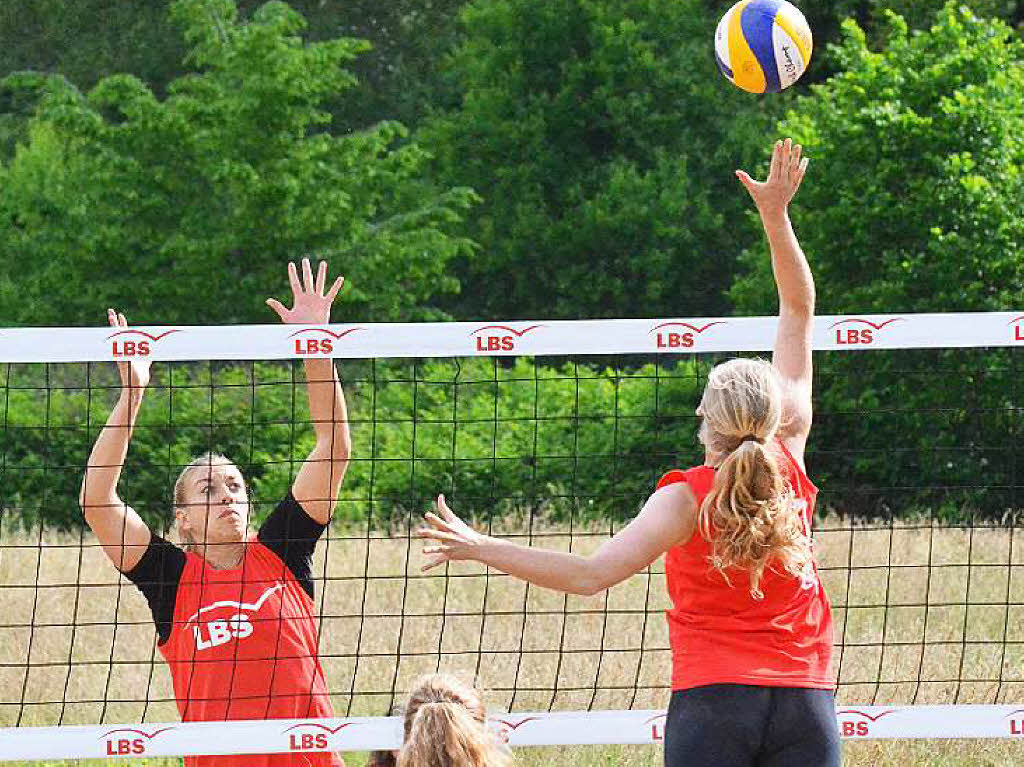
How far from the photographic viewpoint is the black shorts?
4.03m

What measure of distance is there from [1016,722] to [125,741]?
3030 millimetres

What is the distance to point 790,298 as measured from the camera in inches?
184

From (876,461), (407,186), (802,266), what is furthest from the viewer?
(407,186)

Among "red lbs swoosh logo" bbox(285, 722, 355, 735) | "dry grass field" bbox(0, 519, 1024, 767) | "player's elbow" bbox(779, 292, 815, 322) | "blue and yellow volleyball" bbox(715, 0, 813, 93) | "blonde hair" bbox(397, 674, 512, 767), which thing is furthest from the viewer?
"dry grass field" bbox(0, 519, 1024, 767)

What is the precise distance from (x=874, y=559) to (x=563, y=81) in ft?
65.6

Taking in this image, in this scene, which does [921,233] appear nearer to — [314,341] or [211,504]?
[314,341]

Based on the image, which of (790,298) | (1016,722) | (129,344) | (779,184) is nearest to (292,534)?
(129,344)

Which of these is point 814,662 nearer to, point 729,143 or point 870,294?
point 870,294

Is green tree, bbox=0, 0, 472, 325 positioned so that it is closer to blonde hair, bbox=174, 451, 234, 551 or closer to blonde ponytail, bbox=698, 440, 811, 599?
blonde hair, bbox=174, 451, 234, 551

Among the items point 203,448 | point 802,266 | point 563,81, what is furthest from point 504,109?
point 802,266

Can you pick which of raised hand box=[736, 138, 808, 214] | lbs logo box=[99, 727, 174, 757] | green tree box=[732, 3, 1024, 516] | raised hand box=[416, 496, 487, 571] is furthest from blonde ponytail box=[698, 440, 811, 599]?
green tree box=[732, 3, 1024, 516]

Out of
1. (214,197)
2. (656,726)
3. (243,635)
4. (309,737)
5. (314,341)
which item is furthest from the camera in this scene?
(214,197)

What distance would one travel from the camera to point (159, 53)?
32.7m

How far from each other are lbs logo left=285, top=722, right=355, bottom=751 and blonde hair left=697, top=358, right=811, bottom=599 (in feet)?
6.08
